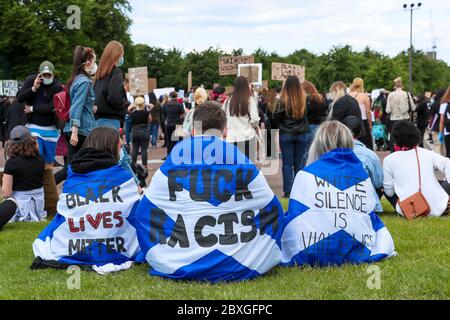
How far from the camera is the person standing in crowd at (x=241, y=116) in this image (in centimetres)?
999

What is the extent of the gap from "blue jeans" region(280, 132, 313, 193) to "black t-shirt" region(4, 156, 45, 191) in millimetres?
3871

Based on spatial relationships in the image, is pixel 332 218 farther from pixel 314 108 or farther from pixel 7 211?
pixel 314 108

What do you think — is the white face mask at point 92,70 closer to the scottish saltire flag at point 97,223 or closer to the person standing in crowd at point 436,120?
the scottish saltire flag at point 97,223

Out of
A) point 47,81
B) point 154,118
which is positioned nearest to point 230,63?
point 154,118

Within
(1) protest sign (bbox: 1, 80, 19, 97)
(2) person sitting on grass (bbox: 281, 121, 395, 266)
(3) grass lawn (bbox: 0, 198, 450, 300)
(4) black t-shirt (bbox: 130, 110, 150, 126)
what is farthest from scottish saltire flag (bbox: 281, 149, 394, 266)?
(1) protest sign (bbox: 1, 80, 19, 97)

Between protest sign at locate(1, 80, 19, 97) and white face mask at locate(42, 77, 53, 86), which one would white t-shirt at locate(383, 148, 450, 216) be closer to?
white face mask at locate(42, 77, 53, 86)

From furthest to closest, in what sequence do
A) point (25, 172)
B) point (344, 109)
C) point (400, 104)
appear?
point (400, 104)
point (344, 109)
point (25, 172)

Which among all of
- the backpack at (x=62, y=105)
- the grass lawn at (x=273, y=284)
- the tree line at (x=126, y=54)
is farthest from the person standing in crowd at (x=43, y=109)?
the tree line at (x=126, y=54)

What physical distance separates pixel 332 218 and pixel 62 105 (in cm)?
411

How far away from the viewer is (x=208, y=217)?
15.6ft

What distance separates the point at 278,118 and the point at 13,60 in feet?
166

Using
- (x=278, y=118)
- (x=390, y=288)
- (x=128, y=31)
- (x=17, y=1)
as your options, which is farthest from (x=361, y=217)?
(x=128, y=31)

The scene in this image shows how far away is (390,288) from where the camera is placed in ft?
14.7
